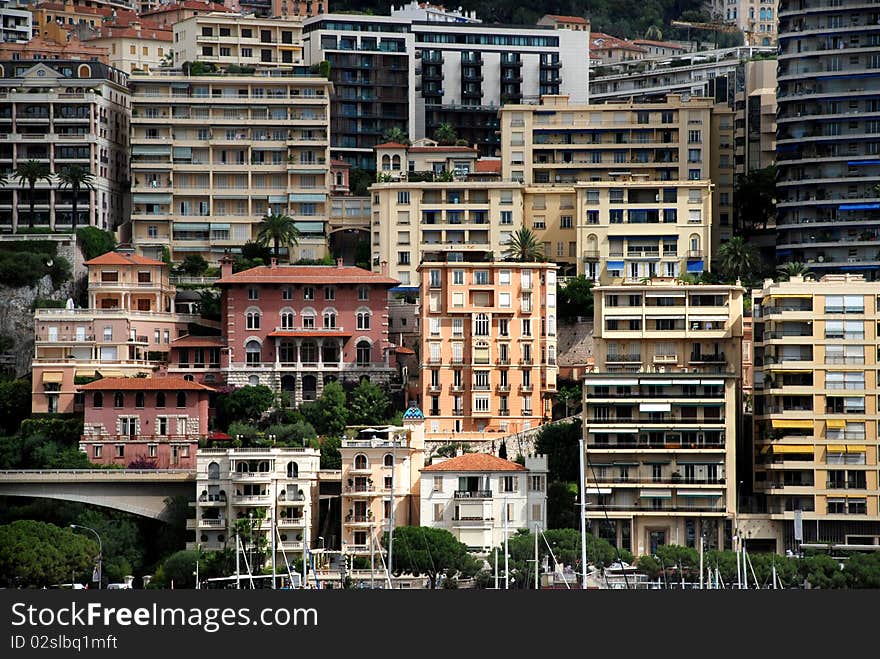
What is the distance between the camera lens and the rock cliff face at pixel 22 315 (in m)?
160

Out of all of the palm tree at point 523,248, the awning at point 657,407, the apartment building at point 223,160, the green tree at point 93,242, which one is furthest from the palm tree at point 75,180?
the awning at point 657,407

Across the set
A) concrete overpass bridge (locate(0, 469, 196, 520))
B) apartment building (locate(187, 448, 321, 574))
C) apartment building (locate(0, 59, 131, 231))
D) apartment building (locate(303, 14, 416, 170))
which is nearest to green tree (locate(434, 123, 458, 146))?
apartment building (locate(303, 14, 416, 170))

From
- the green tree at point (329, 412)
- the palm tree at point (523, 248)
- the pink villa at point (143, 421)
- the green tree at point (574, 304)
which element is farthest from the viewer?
the palm tree at point (523, 248)

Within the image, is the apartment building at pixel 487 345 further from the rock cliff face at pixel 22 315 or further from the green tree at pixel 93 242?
the green tree at pixel 93 242

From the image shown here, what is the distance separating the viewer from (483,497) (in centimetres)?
13875

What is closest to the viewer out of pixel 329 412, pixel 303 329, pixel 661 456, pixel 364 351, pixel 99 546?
pixel 99 546

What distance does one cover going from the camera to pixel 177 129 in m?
182

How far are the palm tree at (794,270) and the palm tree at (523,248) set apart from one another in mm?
16090

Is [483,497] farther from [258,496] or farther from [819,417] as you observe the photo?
[819,417]

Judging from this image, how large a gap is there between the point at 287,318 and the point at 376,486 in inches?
857

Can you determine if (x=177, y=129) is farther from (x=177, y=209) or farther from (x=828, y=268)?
(x=828, y=268)

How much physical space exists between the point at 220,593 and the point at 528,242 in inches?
2694

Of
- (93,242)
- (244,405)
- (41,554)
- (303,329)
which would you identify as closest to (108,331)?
(244,405)

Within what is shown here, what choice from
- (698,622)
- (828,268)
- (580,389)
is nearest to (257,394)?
(580,389)
